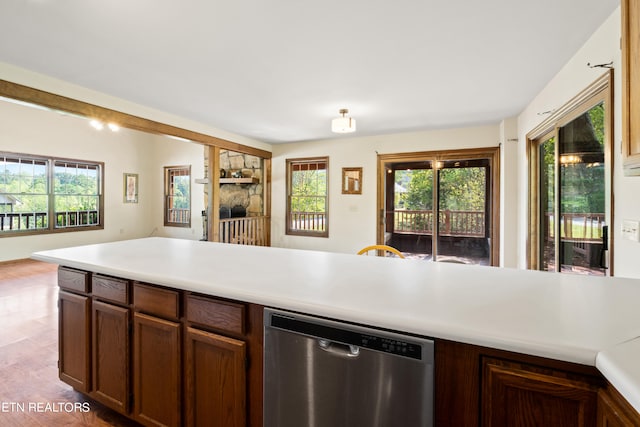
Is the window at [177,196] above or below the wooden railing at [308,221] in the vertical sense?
above

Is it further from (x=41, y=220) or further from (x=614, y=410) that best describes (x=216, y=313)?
(x=41, y=220)

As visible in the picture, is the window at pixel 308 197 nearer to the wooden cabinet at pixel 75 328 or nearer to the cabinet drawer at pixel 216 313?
the wooden cabinet at pixel 75 328

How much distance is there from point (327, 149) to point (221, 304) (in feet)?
16.4

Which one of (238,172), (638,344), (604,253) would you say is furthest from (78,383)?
(238,172)

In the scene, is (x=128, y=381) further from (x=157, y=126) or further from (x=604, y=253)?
(x=157, y=126)

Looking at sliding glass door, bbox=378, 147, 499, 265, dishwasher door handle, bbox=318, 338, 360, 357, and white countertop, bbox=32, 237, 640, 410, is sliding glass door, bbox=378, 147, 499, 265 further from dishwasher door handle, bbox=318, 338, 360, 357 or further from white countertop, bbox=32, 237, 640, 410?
dishwasher door handle, bbox=318, 338, 360, 357

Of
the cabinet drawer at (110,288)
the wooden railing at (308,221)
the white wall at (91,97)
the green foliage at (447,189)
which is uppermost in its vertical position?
the white wall at (91,97)

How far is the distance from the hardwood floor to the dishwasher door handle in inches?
63.0

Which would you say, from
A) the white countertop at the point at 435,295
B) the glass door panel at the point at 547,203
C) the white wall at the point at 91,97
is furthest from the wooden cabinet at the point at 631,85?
the white wall at the point at 91,97

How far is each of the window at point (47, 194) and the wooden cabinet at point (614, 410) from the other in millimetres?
8520

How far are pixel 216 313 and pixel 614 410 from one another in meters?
1.29

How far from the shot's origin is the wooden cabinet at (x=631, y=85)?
3.72 ft

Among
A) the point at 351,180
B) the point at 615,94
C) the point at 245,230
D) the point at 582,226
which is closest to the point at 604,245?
the point at 582,226

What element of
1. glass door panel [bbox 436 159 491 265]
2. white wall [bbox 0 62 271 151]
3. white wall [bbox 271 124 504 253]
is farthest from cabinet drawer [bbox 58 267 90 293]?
glass door panel [bbox 436 159 491 265]
